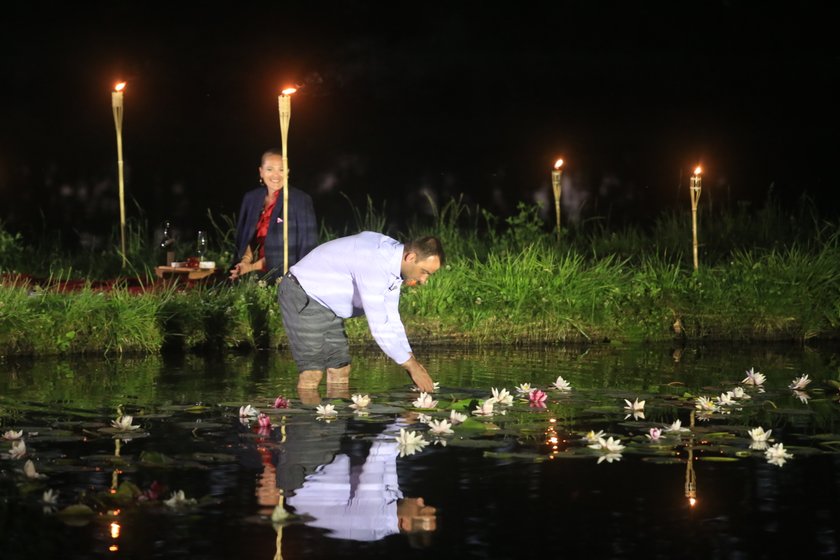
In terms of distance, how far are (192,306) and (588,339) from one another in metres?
3.25

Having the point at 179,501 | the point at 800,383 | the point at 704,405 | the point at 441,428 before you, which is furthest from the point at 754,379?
the point at 179,501

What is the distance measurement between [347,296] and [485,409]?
1366mm

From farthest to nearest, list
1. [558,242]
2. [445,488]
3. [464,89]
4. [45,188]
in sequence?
1. [464,89]
2. [45,188]
3. [558,242]
4. [445,488]

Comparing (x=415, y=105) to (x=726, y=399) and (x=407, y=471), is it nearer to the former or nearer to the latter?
(x=726, y=399)

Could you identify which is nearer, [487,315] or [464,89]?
[487,315]

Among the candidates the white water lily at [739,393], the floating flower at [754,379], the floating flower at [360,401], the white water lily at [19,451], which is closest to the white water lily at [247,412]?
the floating flower at [360,401]

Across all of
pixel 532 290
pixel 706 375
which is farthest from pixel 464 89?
pixel 706 375

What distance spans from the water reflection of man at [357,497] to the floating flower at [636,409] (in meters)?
1.54

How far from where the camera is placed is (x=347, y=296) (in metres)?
9.30

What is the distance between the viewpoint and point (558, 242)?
14250 millimetres

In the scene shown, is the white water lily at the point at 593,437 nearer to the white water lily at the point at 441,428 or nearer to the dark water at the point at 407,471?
the dark water at the point at 407,471

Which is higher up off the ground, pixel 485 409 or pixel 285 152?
pixel 285 152

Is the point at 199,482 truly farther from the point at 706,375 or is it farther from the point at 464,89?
the point at 464,89

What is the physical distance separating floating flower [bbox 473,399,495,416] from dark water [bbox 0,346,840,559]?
92 mm
